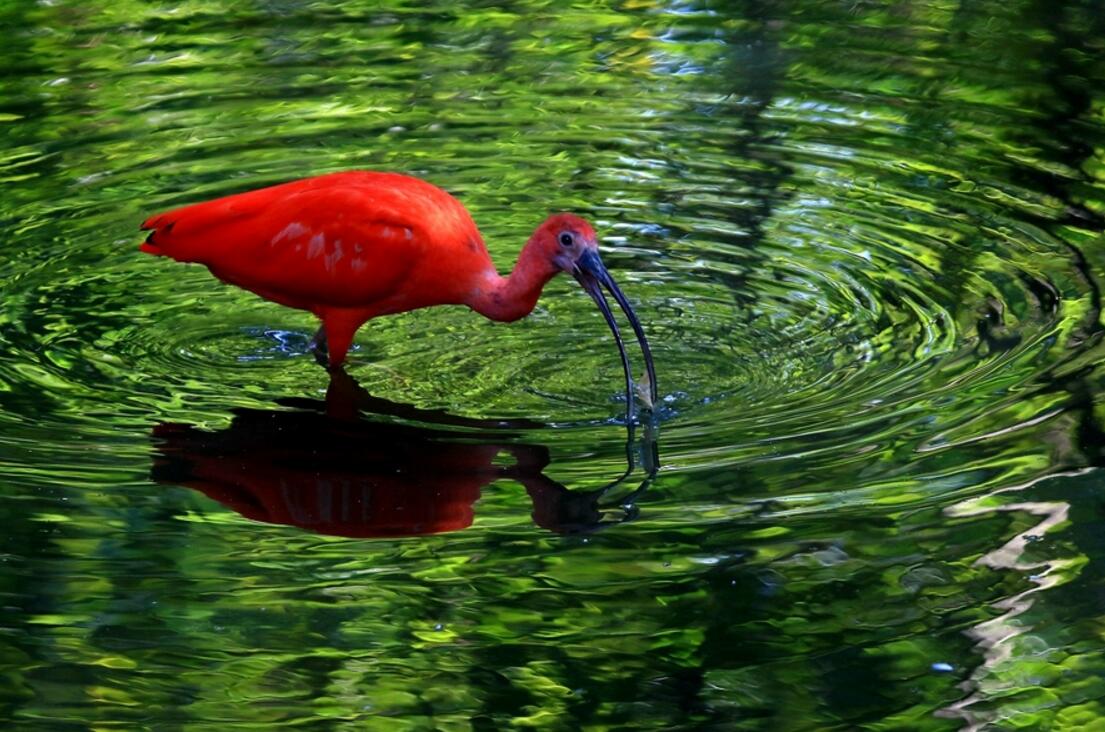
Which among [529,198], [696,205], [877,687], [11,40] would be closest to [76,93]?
[11,40]

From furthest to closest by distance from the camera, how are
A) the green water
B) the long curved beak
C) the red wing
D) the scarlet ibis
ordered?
the red wing
the scarlet ibis
the long curved beak
the green water

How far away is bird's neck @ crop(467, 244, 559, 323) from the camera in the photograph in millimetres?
6730

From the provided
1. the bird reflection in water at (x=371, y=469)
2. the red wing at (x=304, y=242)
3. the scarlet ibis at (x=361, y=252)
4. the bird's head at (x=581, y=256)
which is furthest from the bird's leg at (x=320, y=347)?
the bird's head at (x=581, y=256)

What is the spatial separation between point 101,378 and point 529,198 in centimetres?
238

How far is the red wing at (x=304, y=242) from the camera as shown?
22.6ft

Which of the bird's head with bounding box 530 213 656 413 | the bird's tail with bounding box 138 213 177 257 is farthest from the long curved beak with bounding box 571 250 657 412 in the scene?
the bird's tail with bounding box 138 213 177 257

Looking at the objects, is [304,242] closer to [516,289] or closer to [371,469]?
[516,289]

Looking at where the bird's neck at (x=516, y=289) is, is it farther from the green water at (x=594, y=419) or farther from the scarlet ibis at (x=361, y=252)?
the green water at (x=594, y=419)

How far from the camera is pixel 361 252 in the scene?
6898 millimetres

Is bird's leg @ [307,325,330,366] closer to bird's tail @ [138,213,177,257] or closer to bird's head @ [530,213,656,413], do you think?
bird's tail @ [138,213,177,257]

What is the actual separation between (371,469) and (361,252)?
3.51 feet

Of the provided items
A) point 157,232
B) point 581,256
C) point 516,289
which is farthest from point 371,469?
point 157,232

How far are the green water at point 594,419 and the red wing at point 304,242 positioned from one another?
27 cm

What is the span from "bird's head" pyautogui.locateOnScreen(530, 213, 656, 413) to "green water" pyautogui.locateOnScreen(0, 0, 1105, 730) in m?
0.22
